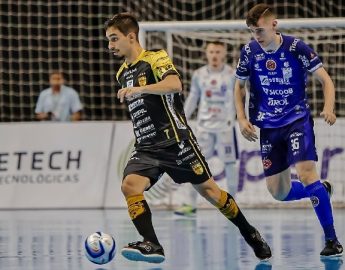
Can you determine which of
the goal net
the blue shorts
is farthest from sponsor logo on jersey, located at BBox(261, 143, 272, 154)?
the goal net

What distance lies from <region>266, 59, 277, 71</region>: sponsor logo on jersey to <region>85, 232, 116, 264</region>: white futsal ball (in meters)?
1.95

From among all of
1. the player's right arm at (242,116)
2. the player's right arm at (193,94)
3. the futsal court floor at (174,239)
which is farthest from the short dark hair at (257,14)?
the player's right arm at (193,94)

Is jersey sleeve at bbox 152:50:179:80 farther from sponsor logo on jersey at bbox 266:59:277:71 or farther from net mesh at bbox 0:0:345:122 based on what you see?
net mesh at bbox 0:0:345:122

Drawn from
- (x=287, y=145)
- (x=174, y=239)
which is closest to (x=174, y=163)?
(x=287, y=145)

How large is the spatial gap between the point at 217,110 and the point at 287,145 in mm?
5220

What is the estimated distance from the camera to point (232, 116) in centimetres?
1390

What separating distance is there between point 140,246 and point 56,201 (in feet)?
26.1

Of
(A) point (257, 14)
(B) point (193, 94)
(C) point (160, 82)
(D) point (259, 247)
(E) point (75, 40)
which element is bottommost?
(D) point (259, 247)

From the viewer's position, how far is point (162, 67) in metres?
7.81

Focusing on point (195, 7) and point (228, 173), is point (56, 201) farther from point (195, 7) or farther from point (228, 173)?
point (195, 7)

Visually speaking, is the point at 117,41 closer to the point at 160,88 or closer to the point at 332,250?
the point at 160,88

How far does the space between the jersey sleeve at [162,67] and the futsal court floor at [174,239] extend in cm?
133

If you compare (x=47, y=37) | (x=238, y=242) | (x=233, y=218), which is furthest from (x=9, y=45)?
(x=233, y=218)

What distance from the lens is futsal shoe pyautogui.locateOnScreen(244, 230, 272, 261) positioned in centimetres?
800
